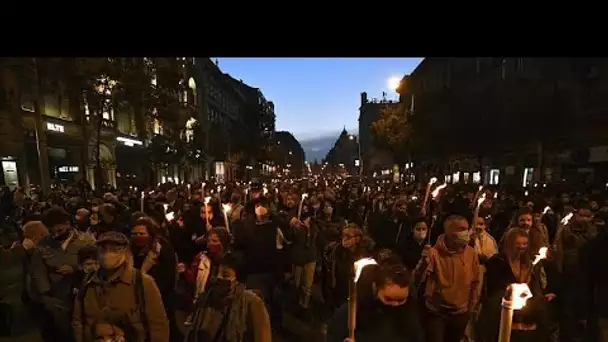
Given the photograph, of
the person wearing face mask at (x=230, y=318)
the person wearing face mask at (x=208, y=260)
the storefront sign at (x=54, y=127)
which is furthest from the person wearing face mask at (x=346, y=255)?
the storefront sign at (x=54, y=127)

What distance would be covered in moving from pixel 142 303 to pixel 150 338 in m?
0.28

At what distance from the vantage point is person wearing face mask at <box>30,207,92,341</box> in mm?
5141

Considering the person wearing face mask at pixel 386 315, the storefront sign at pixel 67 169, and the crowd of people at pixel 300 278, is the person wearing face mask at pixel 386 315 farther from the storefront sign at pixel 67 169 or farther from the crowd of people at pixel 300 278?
the storefront sign at pixel 67 169

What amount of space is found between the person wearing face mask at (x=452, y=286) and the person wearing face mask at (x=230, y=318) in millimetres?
1727

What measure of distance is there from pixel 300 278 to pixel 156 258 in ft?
10.1

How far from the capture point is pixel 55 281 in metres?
5.25

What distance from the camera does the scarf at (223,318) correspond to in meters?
3.69

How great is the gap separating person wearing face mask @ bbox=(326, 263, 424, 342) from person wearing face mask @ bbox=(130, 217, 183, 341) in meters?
2.14

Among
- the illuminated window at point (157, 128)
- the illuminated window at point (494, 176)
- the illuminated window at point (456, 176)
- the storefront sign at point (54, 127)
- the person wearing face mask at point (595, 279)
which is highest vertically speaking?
the illuminated window at point (157, 128)

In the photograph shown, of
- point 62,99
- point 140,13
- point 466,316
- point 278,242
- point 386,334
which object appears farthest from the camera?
point 62,99

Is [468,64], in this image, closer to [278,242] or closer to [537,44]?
[278,242]

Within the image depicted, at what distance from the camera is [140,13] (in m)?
2.28

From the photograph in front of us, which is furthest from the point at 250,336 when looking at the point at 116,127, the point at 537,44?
the point at 116,127

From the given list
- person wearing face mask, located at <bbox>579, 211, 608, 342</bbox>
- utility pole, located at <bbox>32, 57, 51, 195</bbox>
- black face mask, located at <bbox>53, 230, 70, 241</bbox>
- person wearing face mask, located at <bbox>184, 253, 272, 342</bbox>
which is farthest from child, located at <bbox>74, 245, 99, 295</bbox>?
utility pole, located at <bbox>32, 57, 51, 195</bbox>
